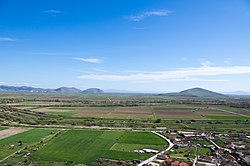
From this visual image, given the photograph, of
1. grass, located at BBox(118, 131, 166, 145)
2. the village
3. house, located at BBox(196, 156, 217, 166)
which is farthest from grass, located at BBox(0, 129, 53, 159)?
house, located at BBox(196, 156, 217, 166)

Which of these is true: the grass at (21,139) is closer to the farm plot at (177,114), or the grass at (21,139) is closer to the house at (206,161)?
the house at (206,161)

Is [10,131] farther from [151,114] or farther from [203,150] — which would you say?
[151,114]

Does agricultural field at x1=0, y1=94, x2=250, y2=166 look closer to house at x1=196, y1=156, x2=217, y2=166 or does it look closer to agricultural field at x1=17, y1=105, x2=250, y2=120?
house at x1=196, y1=156, x2=217, y2=166

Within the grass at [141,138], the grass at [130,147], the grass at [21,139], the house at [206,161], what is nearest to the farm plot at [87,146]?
the grass at [141,138]

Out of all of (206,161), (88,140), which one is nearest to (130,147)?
(88,140)

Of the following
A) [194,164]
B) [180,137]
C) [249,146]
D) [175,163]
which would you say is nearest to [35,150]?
[175,163]
